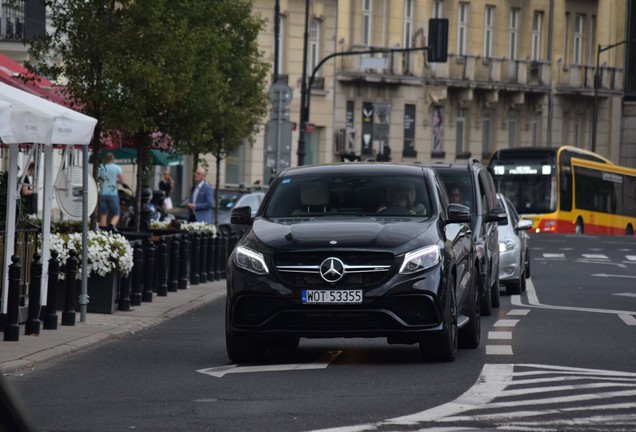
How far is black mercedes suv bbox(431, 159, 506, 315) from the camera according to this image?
20641 mm

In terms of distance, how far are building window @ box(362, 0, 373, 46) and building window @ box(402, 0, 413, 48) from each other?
1900mm

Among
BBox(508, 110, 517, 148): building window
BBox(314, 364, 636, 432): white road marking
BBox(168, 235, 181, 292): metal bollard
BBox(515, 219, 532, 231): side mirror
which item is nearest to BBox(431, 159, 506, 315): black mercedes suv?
BBox(515, 219, 532, 231): side mirror

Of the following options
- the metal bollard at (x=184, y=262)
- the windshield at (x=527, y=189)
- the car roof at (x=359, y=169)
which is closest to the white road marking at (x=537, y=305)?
the metal bollard at (x=184, y=262)

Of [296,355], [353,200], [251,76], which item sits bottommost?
[296,355]

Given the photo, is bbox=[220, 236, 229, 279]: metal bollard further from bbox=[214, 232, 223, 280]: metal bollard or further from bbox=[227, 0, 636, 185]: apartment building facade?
bbox=[227, 0, 636, 185]: apartment building facade

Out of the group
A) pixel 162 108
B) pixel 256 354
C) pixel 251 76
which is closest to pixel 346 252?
pixel 256 354

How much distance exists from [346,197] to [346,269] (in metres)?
1.55

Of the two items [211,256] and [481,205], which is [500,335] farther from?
[211,256]

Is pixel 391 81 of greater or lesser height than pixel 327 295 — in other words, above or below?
above

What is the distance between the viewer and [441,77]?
247 ft

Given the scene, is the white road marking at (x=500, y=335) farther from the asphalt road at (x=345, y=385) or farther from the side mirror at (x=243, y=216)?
the side mirror at (x=243, y=216)

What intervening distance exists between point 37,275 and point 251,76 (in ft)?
77.5

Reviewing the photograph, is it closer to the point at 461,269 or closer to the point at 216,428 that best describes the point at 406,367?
the point at 461,269

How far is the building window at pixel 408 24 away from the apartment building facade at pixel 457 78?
0.04m
